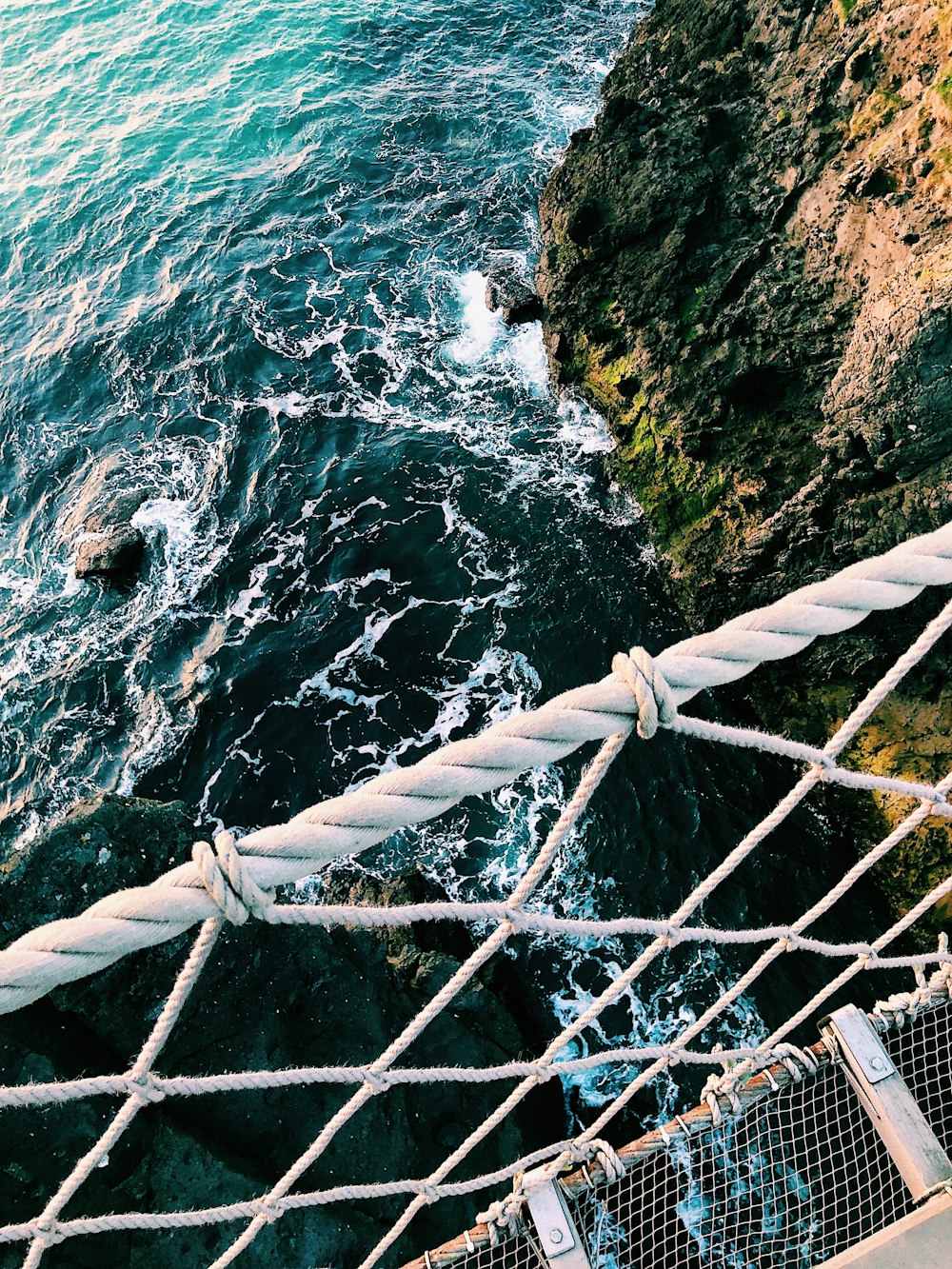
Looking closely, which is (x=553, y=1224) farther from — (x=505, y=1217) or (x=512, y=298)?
(x=512, y=298)

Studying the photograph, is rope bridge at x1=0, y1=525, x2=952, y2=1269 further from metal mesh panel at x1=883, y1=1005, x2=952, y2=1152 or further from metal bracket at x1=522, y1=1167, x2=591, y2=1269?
metal mesh panel at x1=883, y1=1005, x2=952, y2=1152

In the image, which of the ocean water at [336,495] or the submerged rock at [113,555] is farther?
the submerged rock at [113,555]

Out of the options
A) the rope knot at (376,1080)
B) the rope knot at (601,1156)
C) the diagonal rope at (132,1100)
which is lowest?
the rope knot at (601,1156)

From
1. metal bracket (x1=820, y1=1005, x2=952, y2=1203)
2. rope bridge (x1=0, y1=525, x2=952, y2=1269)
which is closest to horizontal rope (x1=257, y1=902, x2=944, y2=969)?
rope bridge (x1=0, y1=525, x2=952, y2=1269)

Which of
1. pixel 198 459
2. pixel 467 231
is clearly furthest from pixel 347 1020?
pixel 467 231

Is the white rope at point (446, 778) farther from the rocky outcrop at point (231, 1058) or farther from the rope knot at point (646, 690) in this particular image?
the rocky outcrop at point (231, 1058)

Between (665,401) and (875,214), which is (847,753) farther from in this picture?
(875,214)

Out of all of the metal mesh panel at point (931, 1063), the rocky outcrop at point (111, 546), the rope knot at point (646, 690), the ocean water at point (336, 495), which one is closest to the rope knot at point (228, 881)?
the rope knot at point (646, 690)
